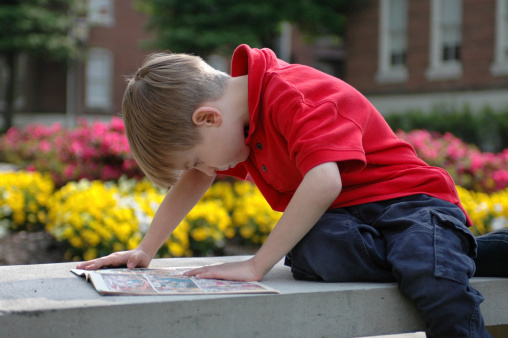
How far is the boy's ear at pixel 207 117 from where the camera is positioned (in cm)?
184

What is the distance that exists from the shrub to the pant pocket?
372 centimetres

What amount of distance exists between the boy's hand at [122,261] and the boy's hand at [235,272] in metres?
0.31

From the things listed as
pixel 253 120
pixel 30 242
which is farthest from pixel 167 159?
pixel 30 242

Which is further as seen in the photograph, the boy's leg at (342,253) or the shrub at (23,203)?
the shrub at (23,203)

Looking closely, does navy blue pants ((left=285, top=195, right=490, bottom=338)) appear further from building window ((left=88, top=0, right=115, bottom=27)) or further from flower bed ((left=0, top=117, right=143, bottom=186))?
building window ((left=88, top=0, right=115, bottom=27))

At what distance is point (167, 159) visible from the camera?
74.7 inches

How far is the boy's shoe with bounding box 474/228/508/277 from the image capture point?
2.00m

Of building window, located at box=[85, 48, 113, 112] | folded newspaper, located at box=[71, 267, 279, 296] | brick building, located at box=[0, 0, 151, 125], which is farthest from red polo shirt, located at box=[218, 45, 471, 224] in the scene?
building window, located at box=[85, 48, 113, 112]

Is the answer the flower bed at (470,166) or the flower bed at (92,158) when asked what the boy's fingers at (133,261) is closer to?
the flower bed at (92,158)

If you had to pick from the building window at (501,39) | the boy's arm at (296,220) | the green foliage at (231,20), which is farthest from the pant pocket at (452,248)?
the green foliage at (231,20)

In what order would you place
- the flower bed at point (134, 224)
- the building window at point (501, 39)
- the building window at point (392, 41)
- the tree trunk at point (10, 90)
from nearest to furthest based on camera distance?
the flower bed at point (134, 224) → the building window at point (501, 39) → the building window at point (392, 41) → the tree trunk at point (10, 90)

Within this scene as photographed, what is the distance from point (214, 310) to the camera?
1.57 metres

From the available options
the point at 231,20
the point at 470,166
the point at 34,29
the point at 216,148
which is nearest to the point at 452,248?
the point at 216,148

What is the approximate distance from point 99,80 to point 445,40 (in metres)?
14.9
